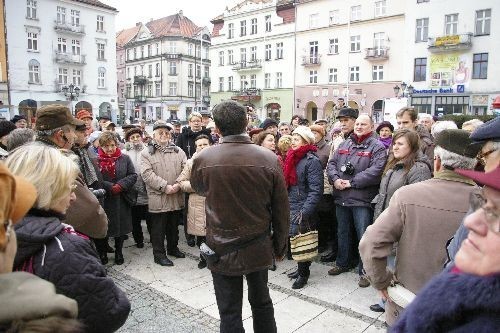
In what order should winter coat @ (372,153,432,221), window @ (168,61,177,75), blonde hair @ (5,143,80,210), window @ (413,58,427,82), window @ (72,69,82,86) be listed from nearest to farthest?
blonde hair @ (5,143,80,210) → winter coat @ (372,153,432,221) → window @ (413,58,427,82) → window @ (72,69,82,86) → window @ (168,61,177,75)

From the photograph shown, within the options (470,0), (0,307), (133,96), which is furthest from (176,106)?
(0,307)

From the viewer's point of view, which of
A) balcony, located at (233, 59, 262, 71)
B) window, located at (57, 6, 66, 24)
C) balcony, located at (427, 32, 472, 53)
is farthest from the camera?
balcony, located at (233, 59, 262, 71)

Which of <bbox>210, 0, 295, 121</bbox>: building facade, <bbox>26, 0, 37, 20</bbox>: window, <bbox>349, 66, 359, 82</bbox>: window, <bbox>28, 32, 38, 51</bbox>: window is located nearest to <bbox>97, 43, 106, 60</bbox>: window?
<bbox>28, 32, 38, 51</bbox>: window

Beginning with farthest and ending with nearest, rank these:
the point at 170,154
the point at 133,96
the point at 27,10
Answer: the point at 133,96 < the point at 27,10 < the point at 170,154

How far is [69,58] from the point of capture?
130ft

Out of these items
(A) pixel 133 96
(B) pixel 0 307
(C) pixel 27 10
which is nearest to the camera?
(B) pixel 0 307

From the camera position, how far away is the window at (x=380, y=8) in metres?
33.7

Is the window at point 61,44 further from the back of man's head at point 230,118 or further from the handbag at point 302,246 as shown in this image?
the back of man's head at point 230,118

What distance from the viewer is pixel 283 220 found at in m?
3.23

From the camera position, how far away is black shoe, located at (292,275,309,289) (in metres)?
4.60

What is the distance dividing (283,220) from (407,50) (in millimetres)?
32711

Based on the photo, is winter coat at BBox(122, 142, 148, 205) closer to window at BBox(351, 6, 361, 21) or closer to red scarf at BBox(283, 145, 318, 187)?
red scarf at BBox(283, 145, 318, 187)

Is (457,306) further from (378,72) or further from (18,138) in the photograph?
(378,72)

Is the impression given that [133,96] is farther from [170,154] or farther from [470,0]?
[170,154]
